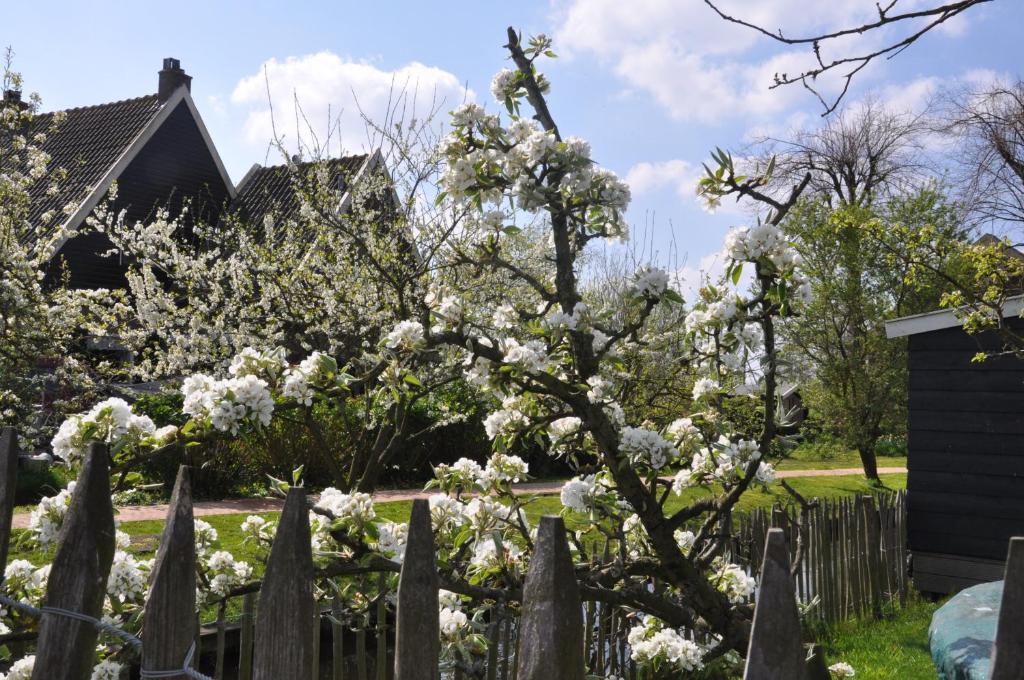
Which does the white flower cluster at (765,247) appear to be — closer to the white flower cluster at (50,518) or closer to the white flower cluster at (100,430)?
the white flower cluster at (100,430)

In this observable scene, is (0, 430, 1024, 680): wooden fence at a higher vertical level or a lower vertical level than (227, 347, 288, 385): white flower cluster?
lower

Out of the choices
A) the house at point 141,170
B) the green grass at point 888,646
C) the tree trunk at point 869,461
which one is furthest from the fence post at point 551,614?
the house at point 141,170

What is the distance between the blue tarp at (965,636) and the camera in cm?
367

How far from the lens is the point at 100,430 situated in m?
2.30

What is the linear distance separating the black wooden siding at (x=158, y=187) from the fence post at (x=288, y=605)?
1891 cm

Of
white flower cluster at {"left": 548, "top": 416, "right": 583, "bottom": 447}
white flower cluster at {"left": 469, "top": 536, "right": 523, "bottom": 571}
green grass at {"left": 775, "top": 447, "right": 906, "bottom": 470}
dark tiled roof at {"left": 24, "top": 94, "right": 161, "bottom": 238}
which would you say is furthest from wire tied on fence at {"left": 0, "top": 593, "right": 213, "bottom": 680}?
green grass at {"left": 775, "top": 447, "right": 906, "bottom": 470}

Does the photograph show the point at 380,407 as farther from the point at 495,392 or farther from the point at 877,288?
the point at 877,288

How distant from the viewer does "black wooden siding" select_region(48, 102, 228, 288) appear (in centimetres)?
1955

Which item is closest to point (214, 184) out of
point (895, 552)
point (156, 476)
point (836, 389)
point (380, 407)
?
point (156, 476)

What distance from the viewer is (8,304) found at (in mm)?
8945

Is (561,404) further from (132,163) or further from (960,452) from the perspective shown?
(132,163)

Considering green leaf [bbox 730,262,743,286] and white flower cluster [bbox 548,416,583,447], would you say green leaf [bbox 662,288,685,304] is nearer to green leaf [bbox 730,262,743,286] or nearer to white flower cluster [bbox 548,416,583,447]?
green leaf [bbox 730,262,743,286]

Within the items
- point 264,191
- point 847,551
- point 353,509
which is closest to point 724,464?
point 353,509

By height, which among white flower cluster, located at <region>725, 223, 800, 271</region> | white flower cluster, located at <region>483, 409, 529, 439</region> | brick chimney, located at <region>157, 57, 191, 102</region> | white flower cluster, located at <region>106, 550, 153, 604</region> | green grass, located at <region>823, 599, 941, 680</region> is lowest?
green grass, located at <region>823, 599, 941, 680</region>
